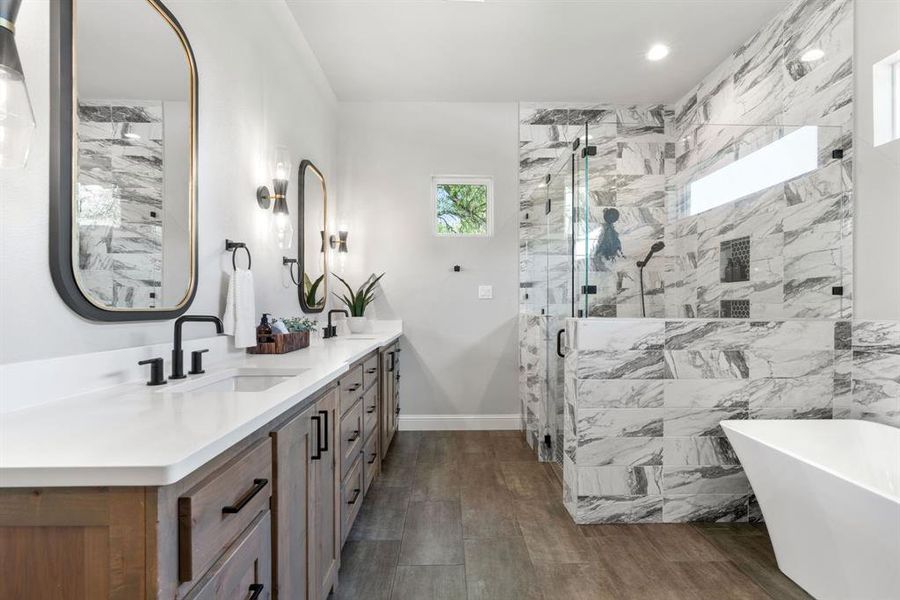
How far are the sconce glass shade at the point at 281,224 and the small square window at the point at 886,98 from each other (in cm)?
302

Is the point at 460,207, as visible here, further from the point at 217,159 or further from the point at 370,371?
the point at 217,159

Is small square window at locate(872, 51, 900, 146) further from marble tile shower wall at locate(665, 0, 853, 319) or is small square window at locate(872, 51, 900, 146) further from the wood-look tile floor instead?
the wood-look tile floor

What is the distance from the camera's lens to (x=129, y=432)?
83 cm

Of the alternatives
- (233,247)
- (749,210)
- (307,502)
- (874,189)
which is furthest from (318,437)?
(874,189)

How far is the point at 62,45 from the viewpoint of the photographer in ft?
3.71

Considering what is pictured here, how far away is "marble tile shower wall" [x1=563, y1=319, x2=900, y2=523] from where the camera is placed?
2.31 metres

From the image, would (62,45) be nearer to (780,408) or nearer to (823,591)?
(823,591)

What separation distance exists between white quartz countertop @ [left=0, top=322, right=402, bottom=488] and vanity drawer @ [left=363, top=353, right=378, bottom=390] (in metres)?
0.99

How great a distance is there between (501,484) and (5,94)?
2.75 metres

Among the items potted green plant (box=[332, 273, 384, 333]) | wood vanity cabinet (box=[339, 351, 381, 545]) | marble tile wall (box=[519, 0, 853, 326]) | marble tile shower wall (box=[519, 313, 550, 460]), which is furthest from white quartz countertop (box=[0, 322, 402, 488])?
potted green plant (box=[332, 273, 384, 333])

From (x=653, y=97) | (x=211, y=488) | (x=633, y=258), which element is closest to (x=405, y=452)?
(x=633, y=258)

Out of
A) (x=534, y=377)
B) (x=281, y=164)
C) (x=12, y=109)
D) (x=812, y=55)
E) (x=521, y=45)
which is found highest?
(x=521, y=45)

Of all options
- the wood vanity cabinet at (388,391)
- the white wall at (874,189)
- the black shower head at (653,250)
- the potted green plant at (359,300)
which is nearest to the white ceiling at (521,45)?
the white wall at (874,189)

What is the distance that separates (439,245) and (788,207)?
2.48m
